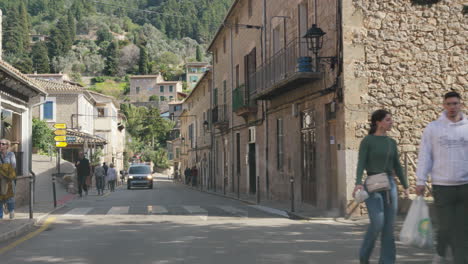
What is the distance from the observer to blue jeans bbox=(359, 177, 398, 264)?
6.11 meters

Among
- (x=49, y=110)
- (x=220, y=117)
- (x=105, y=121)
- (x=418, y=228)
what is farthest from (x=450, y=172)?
(x=105, y=121)

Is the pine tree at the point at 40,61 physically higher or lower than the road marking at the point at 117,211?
higher

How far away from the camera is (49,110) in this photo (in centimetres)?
4747

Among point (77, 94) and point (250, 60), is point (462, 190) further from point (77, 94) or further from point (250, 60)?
point (77, 94)

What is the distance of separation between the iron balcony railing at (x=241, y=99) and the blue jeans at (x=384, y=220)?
17620 mm

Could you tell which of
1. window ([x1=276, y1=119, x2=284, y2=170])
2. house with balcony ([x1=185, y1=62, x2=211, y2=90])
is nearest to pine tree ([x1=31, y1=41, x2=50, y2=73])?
house with balcony ([x1=185, y1=62, x2=211, y2=90])

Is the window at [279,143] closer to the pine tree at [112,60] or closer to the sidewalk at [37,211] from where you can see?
the sidewalk at [37,211]

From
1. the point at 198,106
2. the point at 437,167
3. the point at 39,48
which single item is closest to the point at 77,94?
the point at 198,106

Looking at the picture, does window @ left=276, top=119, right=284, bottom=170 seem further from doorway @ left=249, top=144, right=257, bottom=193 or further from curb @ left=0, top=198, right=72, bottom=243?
curb @ left=0, top=198, right=72, bottom=243

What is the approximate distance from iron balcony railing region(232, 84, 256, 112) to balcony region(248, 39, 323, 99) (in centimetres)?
197

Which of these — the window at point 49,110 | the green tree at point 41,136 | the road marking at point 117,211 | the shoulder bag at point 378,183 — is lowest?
the road marking at point 117,211

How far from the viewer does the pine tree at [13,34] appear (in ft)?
537

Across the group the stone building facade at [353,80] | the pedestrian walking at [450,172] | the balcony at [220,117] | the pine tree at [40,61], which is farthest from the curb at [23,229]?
the pine tree at [40,61]

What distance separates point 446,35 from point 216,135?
22981 millimetres
